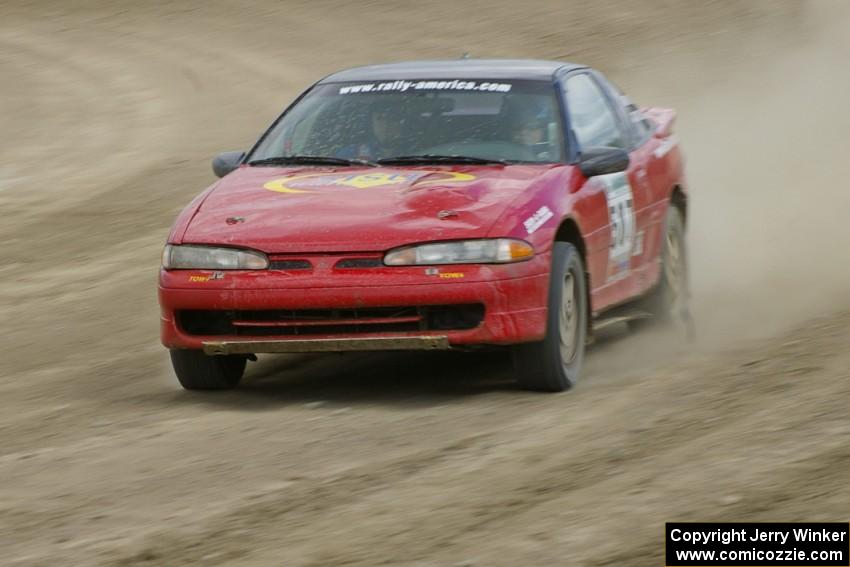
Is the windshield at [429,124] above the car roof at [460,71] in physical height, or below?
below

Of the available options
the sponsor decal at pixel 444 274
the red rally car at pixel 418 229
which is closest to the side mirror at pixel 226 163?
the red rally car at pixel 418 229

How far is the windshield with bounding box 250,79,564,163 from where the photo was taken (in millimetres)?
8930

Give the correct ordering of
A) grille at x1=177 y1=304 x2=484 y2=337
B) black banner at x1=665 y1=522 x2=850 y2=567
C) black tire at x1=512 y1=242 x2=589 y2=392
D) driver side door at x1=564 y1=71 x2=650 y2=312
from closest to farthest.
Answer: black banner at x1=665 y1=522 x2=850 y2=567, grille at x1=177 y1=304 x2=484 y2=337, black tire at x1=512 y1=242 x2=589 y2=392, driver side door at x1=564 y1=71 x2=650 y2=312

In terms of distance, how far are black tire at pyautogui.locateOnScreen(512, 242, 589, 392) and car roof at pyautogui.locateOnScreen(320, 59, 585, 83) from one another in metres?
1.28

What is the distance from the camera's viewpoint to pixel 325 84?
9656 millimetres

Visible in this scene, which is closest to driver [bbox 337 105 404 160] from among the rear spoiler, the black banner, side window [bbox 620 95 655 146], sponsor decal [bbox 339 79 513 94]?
sponsor decal [bbox 339 79 513 94]

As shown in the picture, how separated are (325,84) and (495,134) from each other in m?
1.16

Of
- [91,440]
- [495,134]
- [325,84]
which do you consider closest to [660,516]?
[91,440]

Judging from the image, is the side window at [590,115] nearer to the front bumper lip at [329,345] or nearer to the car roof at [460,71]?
the car roof at [460,71]

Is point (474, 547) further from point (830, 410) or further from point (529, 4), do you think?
point (529, 4)

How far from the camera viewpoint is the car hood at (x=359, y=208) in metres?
7.94

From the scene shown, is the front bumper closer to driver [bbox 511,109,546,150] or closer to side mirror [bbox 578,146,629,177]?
side mirror [bbox 578,146,629,177]

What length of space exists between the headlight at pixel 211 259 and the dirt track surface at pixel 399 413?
65 cm

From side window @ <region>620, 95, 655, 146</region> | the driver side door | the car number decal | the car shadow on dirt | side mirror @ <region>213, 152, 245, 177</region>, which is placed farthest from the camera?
side window @ <region>620, 95, 655, 146</region>
